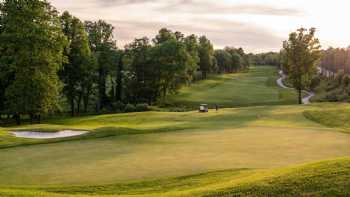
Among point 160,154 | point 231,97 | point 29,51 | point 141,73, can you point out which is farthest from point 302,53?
point 160,154

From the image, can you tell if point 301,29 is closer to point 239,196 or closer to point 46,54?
point 46,54

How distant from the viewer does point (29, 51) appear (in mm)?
46375

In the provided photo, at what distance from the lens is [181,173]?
16.1m

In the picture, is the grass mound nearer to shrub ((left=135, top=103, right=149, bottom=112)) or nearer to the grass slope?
the grass slope

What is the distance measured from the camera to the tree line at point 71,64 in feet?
152

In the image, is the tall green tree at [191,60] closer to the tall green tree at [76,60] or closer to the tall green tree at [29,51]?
the tall green tree at [76,60]

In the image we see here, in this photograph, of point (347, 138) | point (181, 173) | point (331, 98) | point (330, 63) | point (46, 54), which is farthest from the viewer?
point (330, 63)

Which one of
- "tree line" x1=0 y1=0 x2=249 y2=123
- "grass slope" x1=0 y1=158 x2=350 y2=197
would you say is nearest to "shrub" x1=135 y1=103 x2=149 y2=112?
"tree line" x1=0 y1=0 x2=249 y2=123

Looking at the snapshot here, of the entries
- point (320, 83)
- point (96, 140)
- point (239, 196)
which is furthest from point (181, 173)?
point (320, 83)

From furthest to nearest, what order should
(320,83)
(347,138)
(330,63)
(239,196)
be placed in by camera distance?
(330,63)
(320,83)
(347,138)
(239,196)

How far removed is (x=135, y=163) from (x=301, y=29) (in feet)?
183

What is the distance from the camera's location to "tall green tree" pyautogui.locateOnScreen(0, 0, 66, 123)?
45.8 metres

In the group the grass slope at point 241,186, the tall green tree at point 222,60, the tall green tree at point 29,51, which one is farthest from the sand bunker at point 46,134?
the tall green tree at point 222,60

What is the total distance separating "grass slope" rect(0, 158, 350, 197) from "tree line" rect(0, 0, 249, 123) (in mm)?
34898
